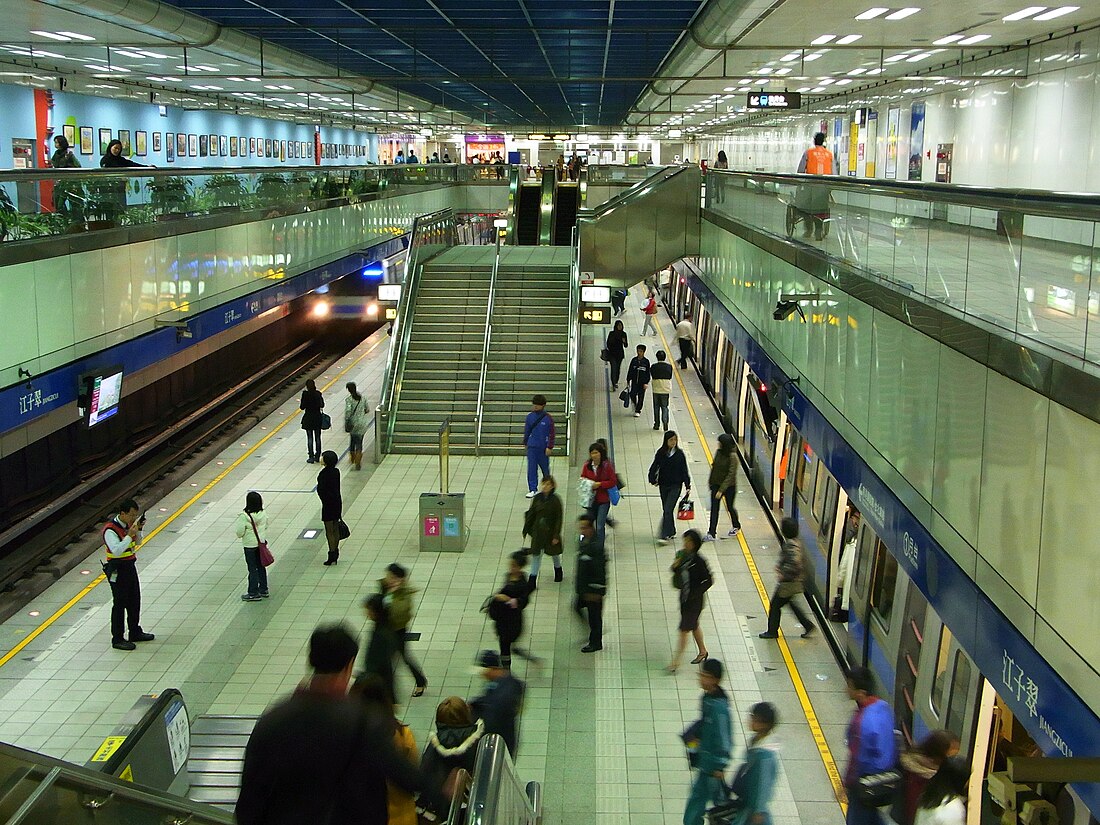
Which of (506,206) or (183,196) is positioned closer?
(183,196)

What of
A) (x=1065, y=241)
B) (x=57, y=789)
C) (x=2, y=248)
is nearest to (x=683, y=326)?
(x=2, y=248)

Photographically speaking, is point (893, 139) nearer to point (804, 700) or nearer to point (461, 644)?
point (804, 700)

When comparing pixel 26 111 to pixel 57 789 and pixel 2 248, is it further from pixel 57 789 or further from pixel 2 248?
pixel 57 789

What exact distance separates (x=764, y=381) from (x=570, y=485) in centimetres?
326

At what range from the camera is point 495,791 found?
4453 millimetres

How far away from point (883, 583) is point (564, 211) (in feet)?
113

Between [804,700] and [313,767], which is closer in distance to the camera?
[313,767]

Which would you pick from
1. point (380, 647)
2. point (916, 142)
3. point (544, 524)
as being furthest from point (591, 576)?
point (916, 142)

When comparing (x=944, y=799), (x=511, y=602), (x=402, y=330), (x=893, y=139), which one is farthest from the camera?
(x=893, y=139)

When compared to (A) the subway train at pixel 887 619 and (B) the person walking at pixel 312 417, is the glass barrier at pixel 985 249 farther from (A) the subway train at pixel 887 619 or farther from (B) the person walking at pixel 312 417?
(B) the person walking at pixel 312 417

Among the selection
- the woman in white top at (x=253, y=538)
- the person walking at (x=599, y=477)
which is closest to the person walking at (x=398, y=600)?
the woman in white top at (x=253, y=538)

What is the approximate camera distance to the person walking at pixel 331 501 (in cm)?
1290

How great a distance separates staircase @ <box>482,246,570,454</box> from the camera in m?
18.9

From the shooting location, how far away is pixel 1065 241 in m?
5.91
